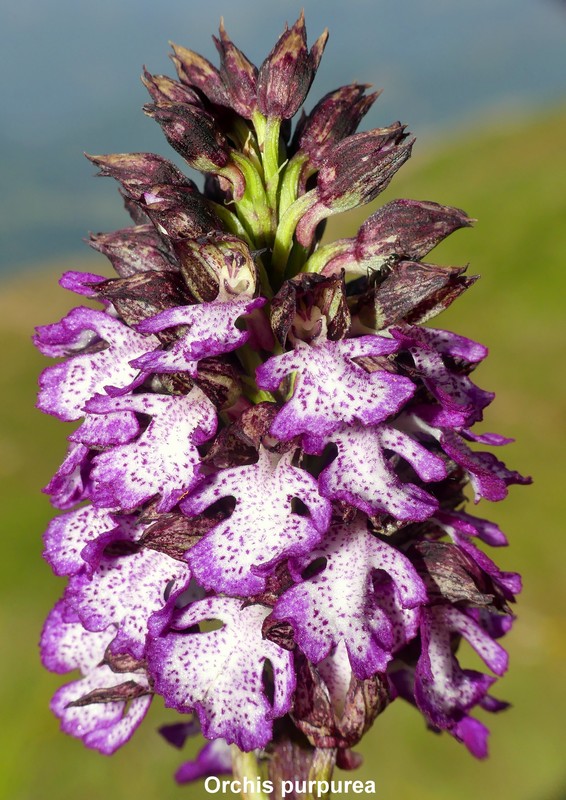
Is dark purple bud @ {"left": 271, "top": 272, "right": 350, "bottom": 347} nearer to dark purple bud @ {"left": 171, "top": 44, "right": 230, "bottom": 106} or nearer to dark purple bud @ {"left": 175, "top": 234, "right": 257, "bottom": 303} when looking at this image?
dark purple bud @ {"left": 175, "top": 234, "right": 257, "bottom": 303}

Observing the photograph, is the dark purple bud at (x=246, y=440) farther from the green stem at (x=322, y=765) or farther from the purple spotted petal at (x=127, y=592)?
the green stem at (x=322, y=765)

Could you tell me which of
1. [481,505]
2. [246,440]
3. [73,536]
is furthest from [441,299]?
[481,505]

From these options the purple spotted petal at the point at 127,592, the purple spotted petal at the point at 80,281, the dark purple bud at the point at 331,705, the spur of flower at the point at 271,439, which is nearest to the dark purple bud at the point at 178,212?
the spur of flower at the point at 271,439

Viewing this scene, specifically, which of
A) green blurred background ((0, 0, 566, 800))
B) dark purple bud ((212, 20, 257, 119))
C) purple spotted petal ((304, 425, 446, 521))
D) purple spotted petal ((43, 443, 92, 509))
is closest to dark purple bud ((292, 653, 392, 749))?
purple spotted petal ((304, 425, 446, 521))

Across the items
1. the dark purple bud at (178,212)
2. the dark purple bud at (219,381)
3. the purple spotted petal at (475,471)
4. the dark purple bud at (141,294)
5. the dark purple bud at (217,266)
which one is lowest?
the purple spotted petal at (475,471)

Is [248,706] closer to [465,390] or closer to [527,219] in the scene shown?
[465,390]

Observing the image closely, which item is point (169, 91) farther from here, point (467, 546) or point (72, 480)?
point (467, 546)

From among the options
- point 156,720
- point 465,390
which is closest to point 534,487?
point 156,720

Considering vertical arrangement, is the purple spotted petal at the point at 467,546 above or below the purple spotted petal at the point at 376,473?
below
